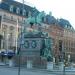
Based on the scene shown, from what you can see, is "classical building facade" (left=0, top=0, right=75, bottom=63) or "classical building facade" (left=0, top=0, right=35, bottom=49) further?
"classical building facade" (left=0, top=0, right=35, bottom=49)

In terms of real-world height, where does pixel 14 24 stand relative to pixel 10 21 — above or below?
below

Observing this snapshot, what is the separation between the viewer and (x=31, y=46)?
166ft

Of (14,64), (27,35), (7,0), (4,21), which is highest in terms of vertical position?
(7,0)

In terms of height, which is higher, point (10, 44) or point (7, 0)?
point (7, 0)

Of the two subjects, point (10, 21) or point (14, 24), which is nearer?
point (10, 21)

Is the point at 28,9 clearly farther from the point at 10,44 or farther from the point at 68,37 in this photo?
the point at 68,37

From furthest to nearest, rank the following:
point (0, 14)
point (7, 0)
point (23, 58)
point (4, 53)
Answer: point (7, 0) < point (0, 14) < point (4, 53) < point (23, 58)

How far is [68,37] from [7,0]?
33.6 meters

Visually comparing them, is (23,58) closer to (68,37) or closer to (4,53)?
(4,53)

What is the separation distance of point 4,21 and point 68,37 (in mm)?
37524

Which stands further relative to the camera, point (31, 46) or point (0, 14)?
point (0, 14)

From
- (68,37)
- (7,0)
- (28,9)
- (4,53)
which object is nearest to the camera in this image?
(4,53)

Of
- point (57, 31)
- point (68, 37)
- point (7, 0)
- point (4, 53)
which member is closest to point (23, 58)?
point (4, 53)

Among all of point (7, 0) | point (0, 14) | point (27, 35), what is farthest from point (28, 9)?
Answer: point (27, 35)
